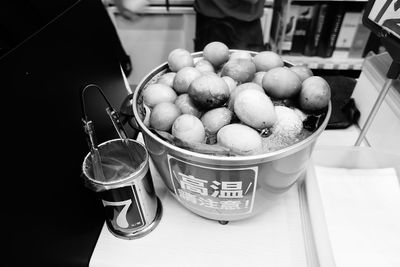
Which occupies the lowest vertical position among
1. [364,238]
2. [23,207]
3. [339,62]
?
[339,62]

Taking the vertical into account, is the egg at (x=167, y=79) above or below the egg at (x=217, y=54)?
below

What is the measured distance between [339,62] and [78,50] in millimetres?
1605

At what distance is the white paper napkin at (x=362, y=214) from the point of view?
514 millimetres

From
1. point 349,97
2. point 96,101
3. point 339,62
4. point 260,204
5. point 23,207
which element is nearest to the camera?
point 23,207

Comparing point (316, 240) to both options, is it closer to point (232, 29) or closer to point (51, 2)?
point (51, 2)

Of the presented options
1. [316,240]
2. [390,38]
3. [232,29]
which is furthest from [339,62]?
[316,240]

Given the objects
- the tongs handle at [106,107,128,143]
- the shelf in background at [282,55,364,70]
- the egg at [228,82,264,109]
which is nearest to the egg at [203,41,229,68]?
the egg at [228,82,264,109]

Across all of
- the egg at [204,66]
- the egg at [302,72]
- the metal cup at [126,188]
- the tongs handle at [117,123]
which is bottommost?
the metal cup at [126,188]

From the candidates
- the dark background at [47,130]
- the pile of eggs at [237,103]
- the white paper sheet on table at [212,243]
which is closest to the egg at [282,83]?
the pile of eggs at [237,103]

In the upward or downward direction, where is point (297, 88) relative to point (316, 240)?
upward

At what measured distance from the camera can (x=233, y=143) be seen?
0.44 meters

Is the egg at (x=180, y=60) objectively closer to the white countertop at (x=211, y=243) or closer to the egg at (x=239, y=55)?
the egg at (x=239, y=55)

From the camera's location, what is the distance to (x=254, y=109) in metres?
0.46

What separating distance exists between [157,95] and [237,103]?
0.16 metres
